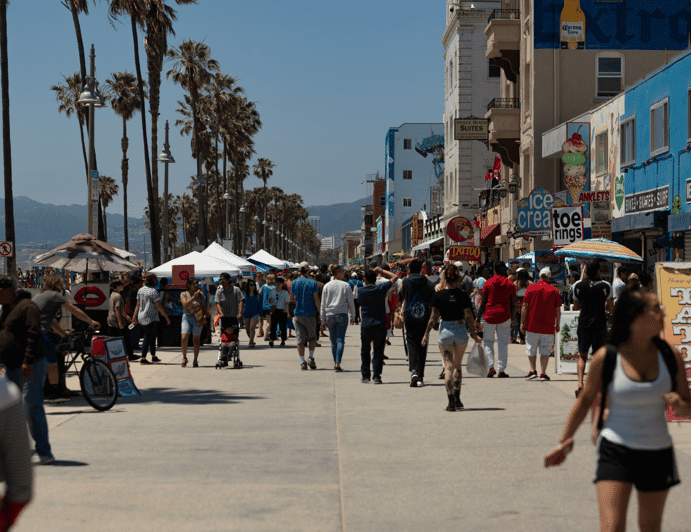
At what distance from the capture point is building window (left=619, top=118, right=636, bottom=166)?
25.9m

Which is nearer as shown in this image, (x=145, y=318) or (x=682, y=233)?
(x=145, y=318)

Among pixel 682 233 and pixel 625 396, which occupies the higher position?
pixel 682 233

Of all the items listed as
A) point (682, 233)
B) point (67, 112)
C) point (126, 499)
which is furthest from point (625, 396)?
point (67, 112)

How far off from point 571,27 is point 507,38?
305 cm

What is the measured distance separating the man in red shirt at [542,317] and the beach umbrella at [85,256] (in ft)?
31.5

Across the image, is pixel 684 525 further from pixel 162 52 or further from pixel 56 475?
pixel 162 52

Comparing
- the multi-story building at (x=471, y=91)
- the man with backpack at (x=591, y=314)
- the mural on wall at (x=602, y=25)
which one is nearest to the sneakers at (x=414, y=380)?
the man with backpack at (x=591, y=314)

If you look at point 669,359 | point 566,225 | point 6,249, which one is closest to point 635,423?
point 669,359

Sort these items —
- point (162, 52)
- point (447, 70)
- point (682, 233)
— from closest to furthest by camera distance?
1. point (682, 233)
2. point (162, 52)
3. point (447, 70)

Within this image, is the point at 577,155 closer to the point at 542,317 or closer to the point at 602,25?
the point at 602,25

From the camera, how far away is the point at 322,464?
828cm

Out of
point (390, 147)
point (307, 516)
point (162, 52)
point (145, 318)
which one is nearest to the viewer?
point (307, 516)

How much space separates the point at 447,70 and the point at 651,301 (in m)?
54.5

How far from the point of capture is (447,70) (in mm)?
57531
